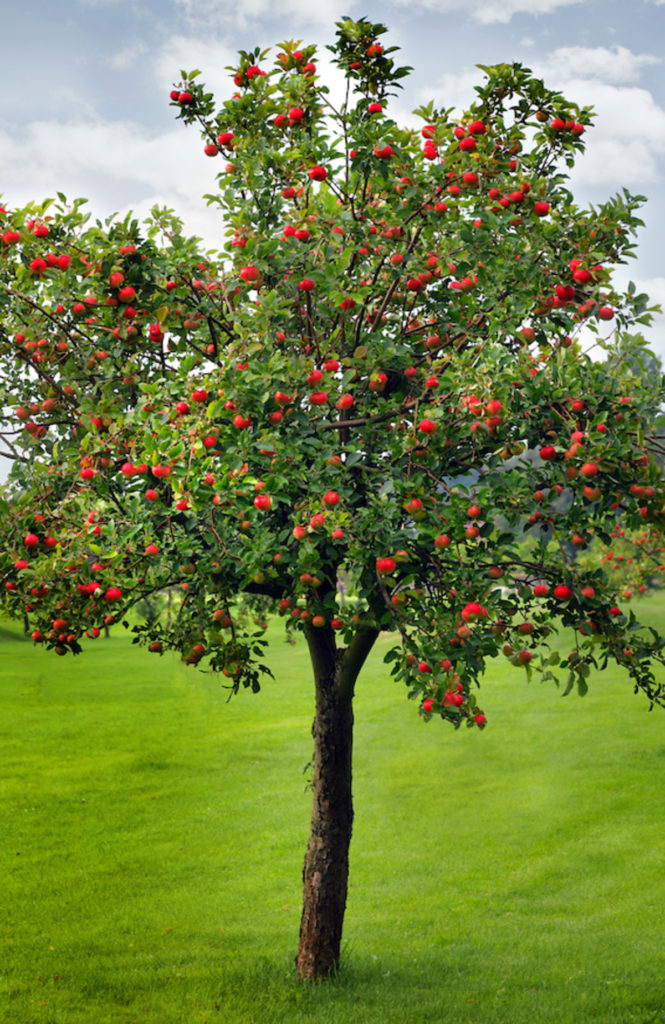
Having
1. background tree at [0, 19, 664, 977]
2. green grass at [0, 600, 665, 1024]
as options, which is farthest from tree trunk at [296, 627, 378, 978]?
background tree at [0, 19, 664, 977]

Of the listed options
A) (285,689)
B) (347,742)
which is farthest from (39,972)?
(285,689)

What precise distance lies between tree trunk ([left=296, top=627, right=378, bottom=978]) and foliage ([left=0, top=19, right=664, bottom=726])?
1.17 meters

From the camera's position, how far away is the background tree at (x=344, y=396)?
266 inches

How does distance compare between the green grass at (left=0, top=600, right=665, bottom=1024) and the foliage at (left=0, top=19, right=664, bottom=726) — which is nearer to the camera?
the foliage at (left=0, top=19, right=664, bottom=726)

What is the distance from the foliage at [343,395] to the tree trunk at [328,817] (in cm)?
117

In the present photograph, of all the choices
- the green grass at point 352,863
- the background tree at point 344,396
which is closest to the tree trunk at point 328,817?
the green grass at point 352,863

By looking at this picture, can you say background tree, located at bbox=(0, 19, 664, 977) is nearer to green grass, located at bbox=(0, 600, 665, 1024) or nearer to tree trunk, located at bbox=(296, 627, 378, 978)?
tree trunk, located at bbox=(296, 627, 378, 978)

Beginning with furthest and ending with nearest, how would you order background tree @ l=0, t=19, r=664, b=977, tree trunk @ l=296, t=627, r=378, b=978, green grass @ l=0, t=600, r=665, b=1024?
1. green grass @ l=0, t=600, r=665, b=1024
2. tree trunk @ l=296, t=627, r=378, b=978
3. background tree @ l=0, t=19, r=664, b=977

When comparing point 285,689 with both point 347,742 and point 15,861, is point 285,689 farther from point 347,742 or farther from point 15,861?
point 347,742

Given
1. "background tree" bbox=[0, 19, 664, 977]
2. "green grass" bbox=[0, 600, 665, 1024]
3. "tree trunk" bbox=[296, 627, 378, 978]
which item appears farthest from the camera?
"green grass" bbox=[0, 600, 665, 1024]

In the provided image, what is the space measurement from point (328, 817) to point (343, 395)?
5.27 metres

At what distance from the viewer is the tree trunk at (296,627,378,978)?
9773 mm

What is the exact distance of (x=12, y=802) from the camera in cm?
1844

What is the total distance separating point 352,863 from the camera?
15.9 metres
